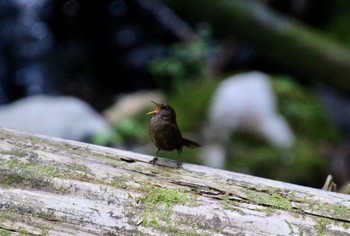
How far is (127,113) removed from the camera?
7891mm

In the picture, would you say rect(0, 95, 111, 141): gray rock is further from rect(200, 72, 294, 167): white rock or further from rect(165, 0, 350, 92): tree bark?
rect(165, 0, 350, 92): tree bark

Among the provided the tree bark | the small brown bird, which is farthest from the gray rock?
the small brown bird

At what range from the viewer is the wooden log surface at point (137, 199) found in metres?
2.01

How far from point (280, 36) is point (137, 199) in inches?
238

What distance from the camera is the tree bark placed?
7719 mm

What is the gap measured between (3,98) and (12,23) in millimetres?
1446

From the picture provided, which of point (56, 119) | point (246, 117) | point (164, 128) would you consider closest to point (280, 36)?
point (246, 117)

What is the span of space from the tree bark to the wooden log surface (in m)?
5.73

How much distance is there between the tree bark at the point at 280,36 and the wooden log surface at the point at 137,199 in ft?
18.8

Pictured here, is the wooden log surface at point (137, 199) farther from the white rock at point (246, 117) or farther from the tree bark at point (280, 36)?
the tree bark at point (280, 36)

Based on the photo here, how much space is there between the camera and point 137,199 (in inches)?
82.4

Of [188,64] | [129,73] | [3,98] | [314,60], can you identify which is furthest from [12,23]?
[314,60]

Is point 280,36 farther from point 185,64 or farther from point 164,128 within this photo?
point 164,128

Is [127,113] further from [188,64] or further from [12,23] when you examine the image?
[12,23]
